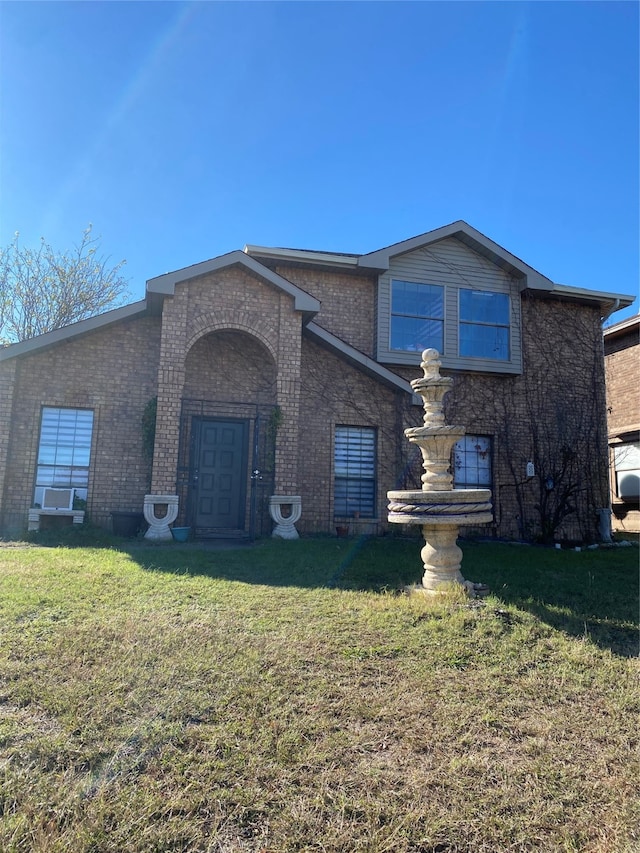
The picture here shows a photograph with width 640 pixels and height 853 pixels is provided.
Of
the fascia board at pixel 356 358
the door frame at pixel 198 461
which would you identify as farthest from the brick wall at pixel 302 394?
the door frame at pixel 198 461

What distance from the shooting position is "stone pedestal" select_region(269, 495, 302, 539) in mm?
9773

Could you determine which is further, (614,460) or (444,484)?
(614,460)

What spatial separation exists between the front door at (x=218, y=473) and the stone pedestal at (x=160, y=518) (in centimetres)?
118

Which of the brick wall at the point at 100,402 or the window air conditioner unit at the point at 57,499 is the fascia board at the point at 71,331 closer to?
the brick wall at the point at 100,402

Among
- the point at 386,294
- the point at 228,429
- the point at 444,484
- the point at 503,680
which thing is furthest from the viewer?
the point at 386,294

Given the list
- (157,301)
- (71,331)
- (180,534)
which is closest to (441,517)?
(180,534)

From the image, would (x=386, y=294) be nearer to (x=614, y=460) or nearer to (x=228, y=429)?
(x=228, y=429)

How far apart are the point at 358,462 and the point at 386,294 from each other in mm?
4052

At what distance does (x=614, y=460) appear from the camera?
18.0 meters

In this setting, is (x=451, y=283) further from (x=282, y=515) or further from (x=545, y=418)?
(x=282, y=515)

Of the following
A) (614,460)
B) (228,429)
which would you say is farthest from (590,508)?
(228,429)

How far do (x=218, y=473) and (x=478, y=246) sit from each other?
27.7 feet

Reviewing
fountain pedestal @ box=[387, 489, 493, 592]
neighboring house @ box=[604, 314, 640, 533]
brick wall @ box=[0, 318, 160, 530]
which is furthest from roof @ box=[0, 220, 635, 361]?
fountain pedestal @ box=[387, 489, 493, 592]

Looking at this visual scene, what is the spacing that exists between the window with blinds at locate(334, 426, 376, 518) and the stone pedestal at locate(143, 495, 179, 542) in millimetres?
3717
